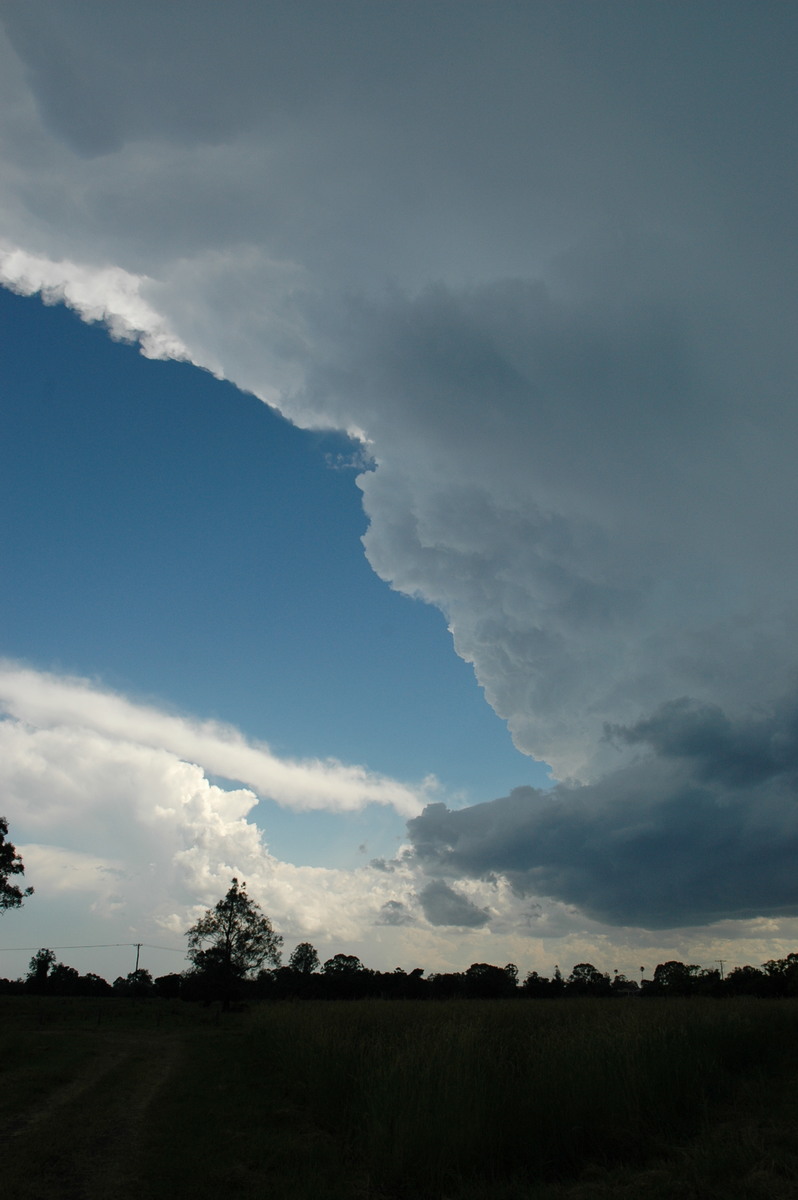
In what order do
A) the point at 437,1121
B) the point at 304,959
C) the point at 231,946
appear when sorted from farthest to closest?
1. the point at 304,959
2. the point at 231,946
3. the point at 437,1121

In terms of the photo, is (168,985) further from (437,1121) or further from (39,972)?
(437,1121)

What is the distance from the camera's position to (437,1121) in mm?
10477

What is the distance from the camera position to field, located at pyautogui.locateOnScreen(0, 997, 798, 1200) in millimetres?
9492

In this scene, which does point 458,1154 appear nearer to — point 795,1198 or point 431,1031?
point 795,1198

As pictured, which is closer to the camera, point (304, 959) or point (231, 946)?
point (231, 946)

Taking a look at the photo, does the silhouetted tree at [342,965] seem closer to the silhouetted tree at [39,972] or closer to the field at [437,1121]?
the silhouetted tree at [39,972]

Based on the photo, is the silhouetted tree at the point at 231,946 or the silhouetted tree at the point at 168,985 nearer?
the silhouetted tree at the point at 231,946

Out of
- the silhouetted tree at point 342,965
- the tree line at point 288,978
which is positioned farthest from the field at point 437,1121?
the silhouetted tree at point 342,965

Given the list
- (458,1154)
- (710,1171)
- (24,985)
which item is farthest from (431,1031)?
(24,985)

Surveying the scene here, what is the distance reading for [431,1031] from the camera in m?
16.5

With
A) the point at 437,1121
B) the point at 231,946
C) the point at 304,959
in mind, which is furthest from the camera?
the point at 304,959

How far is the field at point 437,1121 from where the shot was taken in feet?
31.1

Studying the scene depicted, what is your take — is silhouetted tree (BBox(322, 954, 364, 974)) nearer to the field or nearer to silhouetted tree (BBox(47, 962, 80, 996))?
silhouetted tree (BBox(47, 962, 80, 996))

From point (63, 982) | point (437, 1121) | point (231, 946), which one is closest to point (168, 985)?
point (63, 982)
